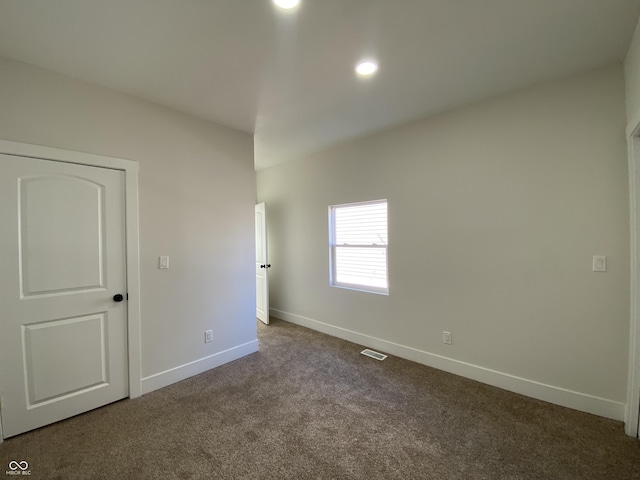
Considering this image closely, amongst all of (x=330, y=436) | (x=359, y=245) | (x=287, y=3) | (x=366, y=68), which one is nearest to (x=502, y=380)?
(x=330, y=436)

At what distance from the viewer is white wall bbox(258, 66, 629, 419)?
2027 millimetres

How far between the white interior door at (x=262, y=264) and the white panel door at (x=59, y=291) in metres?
2.06

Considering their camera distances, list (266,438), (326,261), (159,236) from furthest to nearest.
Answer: (326,261)
(159,236)
(266,438)

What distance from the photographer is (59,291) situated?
2066mm

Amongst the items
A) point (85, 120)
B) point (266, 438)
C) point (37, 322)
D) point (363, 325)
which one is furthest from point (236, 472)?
point (85, 120)

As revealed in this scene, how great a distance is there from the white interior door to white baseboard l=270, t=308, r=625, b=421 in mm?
1237

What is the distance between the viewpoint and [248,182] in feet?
10.5

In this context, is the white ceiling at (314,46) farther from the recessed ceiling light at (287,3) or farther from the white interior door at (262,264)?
the white interior door at (262,264)

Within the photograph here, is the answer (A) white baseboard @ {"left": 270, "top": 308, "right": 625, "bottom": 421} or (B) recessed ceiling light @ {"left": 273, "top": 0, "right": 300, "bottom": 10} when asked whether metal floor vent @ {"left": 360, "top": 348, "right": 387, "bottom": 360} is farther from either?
(B) recessed ceiling light @ {"left": 273, "top": 0, "right": 300, "bottom": 10}

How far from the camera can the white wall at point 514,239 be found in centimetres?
203

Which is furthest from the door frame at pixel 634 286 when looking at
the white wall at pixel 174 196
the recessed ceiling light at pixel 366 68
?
the white wall at pixel 174 196

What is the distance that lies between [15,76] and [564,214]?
4095 mm

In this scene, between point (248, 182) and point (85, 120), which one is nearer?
point (85, 120)

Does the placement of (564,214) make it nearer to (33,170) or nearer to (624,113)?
(624,113)
